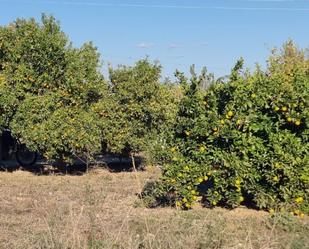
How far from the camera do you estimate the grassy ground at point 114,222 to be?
5.32m

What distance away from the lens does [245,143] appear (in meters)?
8.50

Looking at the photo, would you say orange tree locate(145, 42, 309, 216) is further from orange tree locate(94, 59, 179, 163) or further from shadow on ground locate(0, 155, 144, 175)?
shadow on ground locate(0, 155, 144, 175)

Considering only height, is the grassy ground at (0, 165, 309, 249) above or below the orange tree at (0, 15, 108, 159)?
below

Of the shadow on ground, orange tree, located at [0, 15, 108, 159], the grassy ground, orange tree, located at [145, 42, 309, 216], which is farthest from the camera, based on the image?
the shadow on ground

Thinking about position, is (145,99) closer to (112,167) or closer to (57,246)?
(112,167)

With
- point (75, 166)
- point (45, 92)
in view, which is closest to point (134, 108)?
point (45, 92)

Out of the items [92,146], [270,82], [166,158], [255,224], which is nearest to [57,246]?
[255,224]

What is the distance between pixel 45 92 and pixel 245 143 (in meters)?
6.22

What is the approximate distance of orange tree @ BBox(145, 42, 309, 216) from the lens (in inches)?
329

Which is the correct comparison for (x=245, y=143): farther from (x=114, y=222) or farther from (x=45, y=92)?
(x=45, y=92)

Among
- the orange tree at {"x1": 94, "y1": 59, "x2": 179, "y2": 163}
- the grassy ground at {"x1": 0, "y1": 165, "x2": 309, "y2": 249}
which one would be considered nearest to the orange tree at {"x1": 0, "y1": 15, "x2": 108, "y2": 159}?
the orange tree at {"x1": 94, "y1": 59, "x2": 179, "y2": 163}

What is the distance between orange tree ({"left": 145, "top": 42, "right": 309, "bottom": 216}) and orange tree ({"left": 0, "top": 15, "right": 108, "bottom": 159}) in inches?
179

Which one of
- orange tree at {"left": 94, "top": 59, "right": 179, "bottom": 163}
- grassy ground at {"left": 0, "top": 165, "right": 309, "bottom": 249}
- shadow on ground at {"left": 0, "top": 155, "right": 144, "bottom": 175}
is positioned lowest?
grassy ground at {"left": 0, "top": 165, "right": 309, "bottom": 249}

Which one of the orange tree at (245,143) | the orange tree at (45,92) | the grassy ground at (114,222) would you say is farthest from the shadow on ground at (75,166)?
the orange tree at (245,143)
